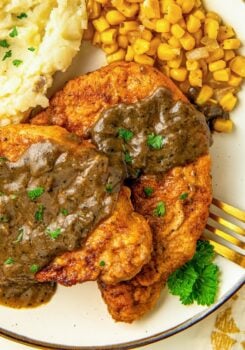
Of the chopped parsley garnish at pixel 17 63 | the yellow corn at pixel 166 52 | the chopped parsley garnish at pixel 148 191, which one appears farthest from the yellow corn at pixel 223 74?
the chopped parsley garnish at pixel 17 63

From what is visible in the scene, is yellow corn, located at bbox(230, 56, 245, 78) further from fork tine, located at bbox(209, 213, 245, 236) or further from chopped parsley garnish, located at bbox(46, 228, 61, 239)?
chopped parsley garnish, located at bbox(46, 228, 61, 239)

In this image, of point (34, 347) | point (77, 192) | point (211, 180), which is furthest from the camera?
point (34, 347)

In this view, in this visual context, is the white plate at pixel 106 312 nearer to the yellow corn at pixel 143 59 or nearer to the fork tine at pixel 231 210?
the fork tine at pixel 231 210

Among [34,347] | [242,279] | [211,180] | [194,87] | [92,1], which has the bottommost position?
[34,347]

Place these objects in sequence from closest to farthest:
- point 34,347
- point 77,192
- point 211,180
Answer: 1. point 77,192
2. point 211,180
3. point 34,347

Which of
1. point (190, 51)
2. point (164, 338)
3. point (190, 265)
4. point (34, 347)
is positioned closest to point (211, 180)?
point (190, 265)

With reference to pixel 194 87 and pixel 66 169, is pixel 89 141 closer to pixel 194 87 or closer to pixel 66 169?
pixel 66 169

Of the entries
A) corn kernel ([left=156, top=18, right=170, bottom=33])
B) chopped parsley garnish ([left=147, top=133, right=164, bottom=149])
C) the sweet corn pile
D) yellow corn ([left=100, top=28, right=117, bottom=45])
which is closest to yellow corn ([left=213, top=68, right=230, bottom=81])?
the sweet corn pile
